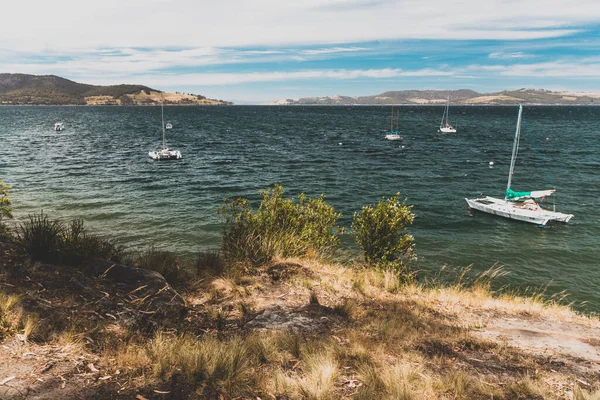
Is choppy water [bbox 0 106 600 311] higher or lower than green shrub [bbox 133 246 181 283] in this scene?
lower

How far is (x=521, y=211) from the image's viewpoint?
3144 cm

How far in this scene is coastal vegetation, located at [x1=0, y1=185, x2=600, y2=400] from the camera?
4.91 metres

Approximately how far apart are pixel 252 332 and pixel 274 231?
5.49 meters

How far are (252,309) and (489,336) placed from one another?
526 centimetres

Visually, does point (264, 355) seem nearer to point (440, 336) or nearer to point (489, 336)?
point (440, 336)

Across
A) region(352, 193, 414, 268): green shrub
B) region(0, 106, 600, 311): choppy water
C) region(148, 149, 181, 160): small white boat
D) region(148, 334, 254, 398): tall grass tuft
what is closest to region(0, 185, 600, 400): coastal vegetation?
region(148, 334, 254, 398): tall grass tuft

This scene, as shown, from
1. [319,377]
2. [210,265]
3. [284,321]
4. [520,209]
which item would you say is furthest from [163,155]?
[319,377]

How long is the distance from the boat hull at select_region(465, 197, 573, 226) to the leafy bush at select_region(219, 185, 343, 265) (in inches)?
965

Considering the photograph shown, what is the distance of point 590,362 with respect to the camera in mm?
6926

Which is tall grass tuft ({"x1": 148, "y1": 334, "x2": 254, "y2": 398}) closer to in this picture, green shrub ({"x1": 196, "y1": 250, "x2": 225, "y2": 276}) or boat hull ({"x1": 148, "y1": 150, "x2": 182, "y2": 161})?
green shrub ({"x1": 196, "y1": 250, "x2": 225, "y2": 276})

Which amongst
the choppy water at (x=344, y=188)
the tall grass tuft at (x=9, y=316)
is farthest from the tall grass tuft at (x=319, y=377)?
the choppy water at (x=344, y=188)

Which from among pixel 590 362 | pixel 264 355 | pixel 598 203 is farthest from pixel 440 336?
pixel 598 203

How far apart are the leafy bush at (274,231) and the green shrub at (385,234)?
4.46 ft

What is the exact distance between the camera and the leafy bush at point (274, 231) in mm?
10719
